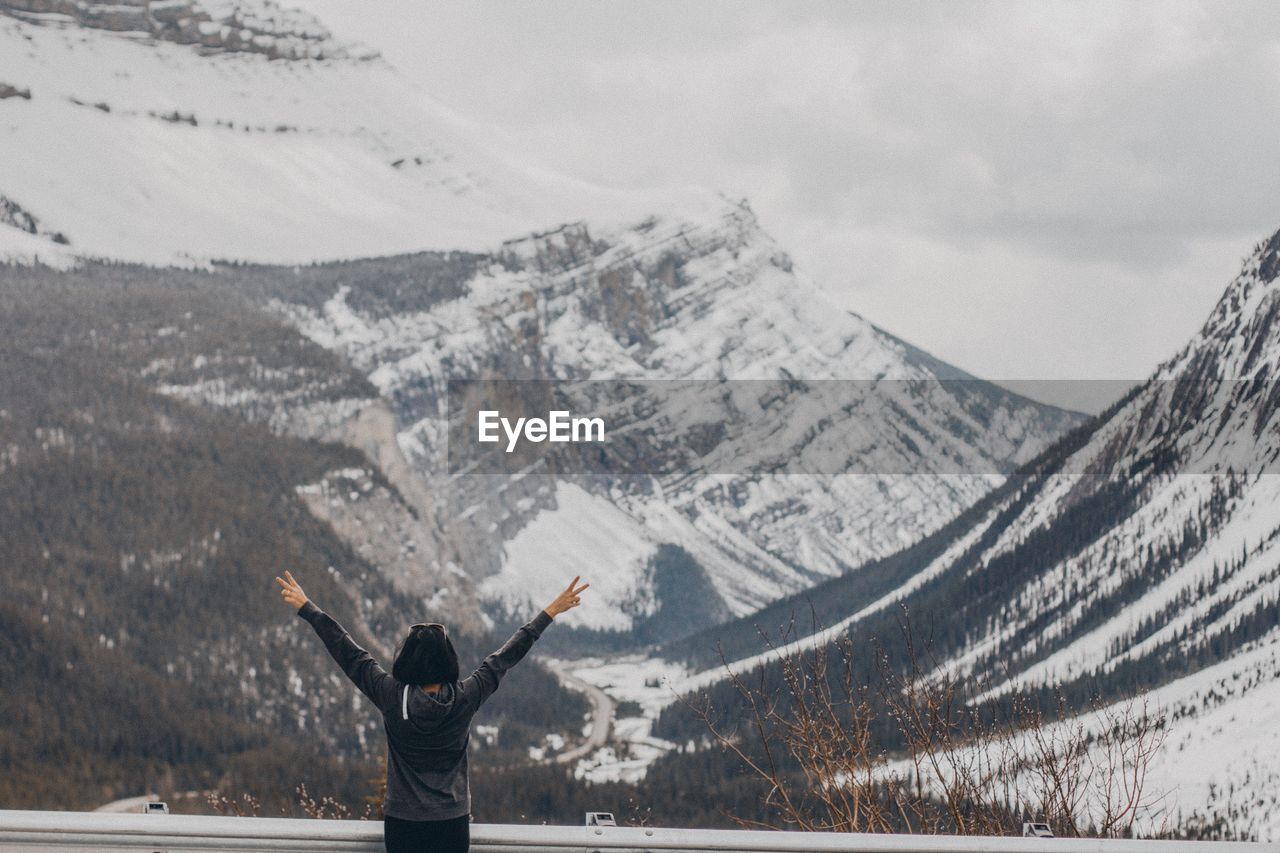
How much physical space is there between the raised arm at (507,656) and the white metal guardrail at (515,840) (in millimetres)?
874

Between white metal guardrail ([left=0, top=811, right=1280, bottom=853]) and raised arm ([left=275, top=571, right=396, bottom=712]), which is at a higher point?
raised arm ([left=275, top=571, right=396, bottom=712])

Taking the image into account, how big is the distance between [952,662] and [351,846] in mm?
195549

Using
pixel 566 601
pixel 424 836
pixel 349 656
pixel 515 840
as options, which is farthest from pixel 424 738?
pixel 566 601

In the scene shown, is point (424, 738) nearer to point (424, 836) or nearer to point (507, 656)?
point (424, 836)

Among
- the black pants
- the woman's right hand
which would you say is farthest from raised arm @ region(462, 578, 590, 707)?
the black pants

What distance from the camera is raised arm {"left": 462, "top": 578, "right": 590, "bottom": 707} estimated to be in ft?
30.5

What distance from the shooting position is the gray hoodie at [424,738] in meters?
9.12

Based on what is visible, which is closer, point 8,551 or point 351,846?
point 351,846

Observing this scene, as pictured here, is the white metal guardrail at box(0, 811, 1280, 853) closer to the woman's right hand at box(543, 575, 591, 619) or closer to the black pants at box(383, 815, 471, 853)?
the black pants at box(383, 815, 471, 853)

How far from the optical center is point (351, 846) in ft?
29.5

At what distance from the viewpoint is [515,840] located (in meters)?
8.94

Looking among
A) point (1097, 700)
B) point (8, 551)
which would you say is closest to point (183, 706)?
point (8, 551)

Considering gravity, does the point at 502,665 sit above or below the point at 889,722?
above

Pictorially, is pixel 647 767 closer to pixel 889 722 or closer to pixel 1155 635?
pixel 889 722
